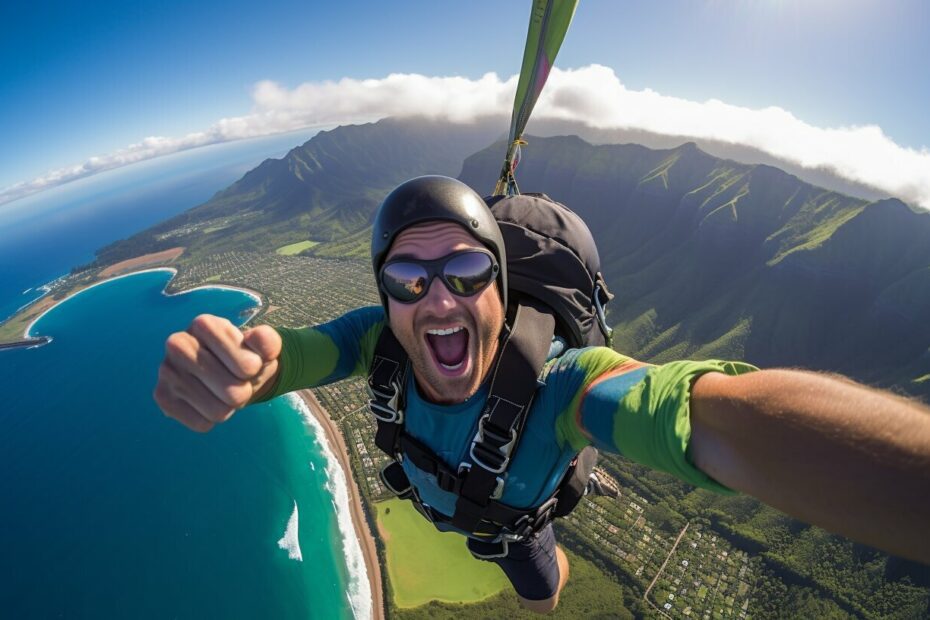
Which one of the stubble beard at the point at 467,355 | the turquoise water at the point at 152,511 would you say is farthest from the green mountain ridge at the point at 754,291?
the stubble beard at the point at 467,355

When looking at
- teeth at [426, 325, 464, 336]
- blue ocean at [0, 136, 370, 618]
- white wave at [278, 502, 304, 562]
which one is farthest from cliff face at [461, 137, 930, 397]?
teeth at [426, 325, 464, 336]

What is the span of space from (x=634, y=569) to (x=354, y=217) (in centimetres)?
14553

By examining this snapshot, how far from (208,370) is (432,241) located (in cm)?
167

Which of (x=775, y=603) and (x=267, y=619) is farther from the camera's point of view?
(x=775, y=603)

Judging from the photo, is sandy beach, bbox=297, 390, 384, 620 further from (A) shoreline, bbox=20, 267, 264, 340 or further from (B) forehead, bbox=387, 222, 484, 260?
(A) shoreline, bbox=20, 267, 264, 340

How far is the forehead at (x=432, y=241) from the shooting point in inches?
114

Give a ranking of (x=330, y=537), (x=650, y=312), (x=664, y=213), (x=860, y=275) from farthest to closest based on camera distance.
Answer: (x=664, y=213)
(x=650, y=312)
(x=860, y=275)
(x=330, y=537)

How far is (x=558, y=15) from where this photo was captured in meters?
4.20

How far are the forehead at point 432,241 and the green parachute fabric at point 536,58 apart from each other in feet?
6.22

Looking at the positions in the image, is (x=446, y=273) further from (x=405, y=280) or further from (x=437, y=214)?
(x=437, y=214)

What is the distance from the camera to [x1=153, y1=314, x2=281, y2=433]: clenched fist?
188 cm

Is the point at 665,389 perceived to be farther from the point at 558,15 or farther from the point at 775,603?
the point at 775,603

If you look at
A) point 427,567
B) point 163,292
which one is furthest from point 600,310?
point 163,292

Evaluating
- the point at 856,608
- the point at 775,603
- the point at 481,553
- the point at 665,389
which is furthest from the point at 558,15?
the point at 856,608
